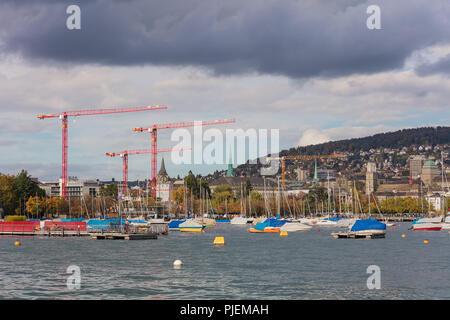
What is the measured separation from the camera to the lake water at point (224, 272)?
3109 centimetres

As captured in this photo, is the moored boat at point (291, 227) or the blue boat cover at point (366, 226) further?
the moored boat at point (291, 227)

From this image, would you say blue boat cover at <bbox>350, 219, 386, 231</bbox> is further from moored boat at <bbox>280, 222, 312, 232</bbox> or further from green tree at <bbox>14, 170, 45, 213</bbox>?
green tree at <bbox>14, 170, 45, 213</bbox>

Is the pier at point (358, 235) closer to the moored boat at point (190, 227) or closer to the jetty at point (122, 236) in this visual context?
the jetty at point (122, 236)

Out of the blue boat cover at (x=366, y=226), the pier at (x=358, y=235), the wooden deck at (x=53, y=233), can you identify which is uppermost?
the blue boat cover at (x=366, y=226)

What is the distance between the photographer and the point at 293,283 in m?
34.8

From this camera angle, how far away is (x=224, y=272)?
4022 centimetres

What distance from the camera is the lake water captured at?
102 feet

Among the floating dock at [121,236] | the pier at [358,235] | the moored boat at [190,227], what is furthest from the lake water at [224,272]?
the moored boat at [190,227]

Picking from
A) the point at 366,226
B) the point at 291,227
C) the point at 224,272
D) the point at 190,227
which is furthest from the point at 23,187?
the point at 224,272

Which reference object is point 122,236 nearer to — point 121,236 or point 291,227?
point 121,236

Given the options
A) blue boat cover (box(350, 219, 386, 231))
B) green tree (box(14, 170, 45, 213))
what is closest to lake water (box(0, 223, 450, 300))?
blue boat cover (box(350, 219, 386, 231))
